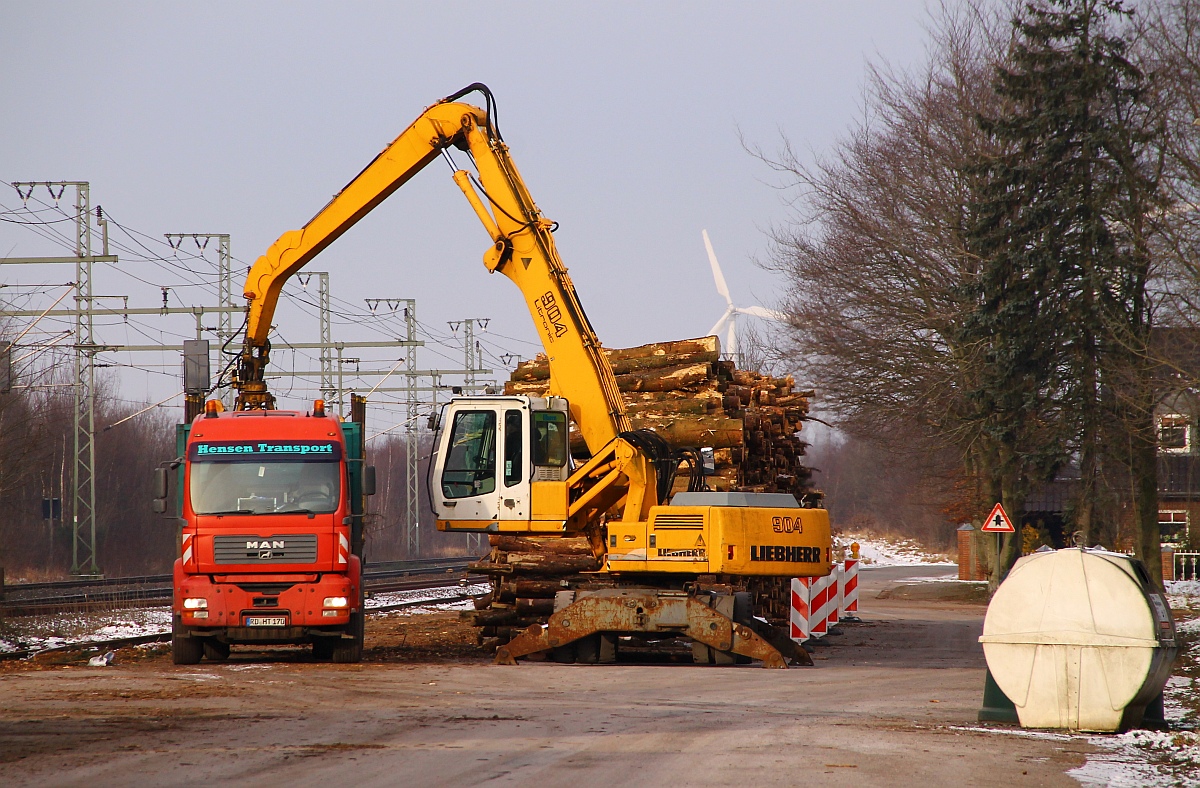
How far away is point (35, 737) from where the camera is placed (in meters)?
9.17

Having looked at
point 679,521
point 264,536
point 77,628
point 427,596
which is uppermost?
point 679,521

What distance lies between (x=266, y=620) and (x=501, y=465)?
3.40 metres

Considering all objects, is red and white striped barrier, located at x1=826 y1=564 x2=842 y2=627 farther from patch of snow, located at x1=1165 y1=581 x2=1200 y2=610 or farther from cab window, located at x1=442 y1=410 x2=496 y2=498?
patch of snow, located at x1=1165 y1=581 x2=1200 y2=610

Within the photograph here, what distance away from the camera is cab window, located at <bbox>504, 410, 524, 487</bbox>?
16250 millimetres

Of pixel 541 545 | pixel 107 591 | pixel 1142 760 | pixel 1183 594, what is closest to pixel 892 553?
pixel 1183 594

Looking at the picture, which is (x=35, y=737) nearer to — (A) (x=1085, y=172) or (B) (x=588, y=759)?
(B) (x=588, y=759)

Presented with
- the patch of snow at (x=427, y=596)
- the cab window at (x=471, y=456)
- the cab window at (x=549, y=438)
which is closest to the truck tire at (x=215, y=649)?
the cab window at (x=471, y=456)

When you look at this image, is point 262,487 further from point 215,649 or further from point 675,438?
point 675,438

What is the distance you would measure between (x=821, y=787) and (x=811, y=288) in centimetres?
2849

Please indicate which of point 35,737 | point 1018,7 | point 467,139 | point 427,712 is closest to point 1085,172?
point 1018,7

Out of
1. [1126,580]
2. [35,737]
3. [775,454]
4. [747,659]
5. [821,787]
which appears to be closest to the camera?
[821,787]

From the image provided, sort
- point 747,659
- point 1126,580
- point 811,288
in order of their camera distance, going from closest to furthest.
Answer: point 1126,580 < point 747,659 < point 811,288

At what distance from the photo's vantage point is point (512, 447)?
16.3m

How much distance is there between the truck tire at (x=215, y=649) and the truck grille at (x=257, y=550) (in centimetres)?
133
